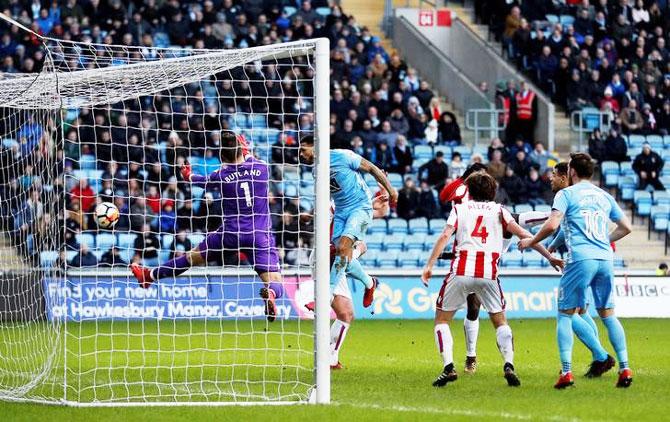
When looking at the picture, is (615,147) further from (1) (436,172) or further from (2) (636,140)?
(1) (436,172)

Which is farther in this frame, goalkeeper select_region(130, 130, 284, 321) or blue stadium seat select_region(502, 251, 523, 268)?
blue stadium seat select_region(502, 251, 523, 268)

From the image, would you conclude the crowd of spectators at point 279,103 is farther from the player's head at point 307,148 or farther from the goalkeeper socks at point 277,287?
the player's head at point 307,148

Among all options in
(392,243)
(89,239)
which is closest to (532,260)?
(392,243)

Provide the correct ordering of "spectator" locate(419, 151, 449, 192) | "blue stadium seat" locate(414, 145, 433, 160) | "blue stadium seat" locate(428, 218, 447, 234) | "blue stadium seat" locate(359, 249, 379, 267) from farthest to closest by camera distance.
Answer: "blue stadium seat" locate(414, 145, 433, 160), "spectator" locate(419, 151, 449, 192), "blue stadium seat" locate(428, 218, 447, 234), "blue stadium seat" locate(359, 249, 379, 267)

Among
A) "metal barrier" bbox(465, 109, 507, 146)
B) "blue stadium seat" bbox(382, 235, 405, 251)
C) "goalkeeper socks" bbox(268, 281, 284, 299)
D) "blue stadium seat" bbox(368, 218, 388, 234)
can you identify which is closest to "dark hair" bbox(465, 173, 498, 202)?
"goalkeeper socks" bbox(268, 281, 284, 299)

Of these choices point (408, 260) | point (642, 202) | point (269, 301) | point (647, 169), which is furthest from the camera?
point (647, 169)

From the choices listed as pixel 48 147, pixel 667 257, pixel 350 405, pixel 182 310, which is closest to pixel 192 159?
pixel 182 310

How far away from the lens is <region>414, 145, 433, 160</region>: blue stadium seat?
28.9m

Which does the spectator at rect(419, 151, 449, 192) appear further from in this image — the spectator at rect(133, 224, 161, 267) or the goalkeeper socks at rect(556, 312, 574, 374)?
the goalkeeper socks at rect(556, 312, 574, 374)

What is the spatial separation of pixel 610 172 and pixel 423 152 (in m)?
4.39

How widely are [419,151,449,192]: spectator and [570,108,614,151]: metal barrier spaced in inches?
207

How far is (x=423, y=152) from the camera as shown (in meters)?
28.9

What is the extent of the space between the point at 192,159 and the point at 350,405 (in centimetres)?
1454

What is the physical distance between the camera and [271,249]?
43.5ft
